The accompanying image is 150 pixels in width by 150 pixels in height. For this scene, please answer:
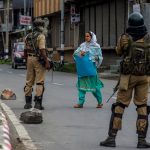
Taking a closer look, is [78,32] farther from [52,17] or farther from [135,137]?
[135,137]

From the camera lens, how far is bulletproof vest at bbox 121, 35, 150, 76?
892 centimetres

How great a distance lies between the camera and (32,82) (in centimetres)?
1377

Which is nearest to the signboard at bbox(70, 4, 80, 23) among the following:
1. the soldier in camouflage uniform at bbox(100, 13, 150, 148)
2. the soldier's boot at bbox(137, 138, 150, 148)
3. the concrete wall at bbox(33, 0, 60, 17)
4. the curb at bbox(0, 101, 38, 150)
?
the concrete wall at bbox(33, 0, 60, 17)

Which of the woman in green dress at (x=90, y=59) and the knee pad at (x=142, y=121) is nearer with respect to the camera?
the knee pad at (x=142, y=121)

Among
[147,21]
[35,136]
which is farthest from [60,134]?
[147,21]

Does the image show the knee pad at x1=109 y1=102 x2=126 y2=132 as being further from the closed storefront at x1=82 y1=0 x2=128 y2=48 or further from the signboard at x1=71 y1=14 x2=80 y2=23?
the signboard at x1=71 y1=14 x2=80 y2=23

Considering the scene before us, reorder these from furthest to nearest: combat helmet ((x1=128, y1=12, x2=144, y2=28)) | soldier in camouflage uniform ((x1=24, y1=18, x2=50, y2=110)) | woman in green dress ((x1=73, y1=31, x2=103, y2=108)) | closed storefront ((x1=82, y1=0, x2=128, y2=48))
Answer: closed storefront ((x1=82, y1=0, x2=128, y2=48)) < woman in green dress ((x1=73, y1=31, x2=103, y2=108)) < soldier in camouflage uniform ((x1=24, y1=18, x2=50, y2=110)) < combat helmet ((x1=128, y1=12, x2=144, y2=28))

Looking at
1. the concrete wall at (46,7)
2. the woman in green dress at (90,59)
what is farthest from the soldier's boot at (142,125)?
the concrete wall at (46,7)

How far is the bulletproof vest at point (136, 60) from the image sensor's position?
892cm

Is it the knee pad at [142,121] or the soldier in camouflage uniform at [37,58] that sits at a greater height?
the soldier in camouflage uniform at [37,58]

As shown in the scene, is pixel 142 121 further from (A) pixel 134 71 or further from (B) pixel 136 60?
(B) pixel 136 60

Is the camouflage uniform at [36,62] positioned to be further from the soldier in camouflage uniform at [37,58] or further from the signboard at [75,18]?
the signboard at [75,18]

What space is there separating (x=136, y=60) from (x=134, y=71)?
156 millimetres

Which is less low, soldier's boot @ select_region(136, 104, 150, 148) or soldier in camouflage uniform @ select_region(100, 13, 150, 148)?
Result: soldier in camouflage uniform @ select_region(100, 13, 150, 148)
